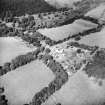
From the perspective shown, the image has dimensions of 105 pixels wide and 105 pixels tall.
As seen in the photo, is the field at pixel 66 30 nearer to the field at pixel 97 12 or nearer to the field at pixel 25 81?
the field at pixel 97 12

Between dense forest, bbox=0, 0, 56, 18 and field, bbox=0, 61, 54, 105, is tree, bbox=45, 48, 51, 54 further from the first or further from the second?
dense forest, bbox=0, 0, 56, 18

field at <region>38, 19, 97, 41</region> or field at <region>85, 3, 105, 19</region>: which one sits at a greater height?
field at <region>85, 3, 105, 19</region>

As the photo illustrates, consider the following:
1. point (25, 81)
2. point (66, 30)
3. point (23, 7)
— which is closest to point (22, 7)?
point (23, 7)

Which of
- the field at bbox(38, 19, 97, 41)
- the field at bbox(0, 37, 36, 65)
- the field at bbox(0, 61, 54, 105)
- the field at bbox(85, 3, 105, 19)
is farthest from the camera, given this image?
the field at bbox(85, 3, 105, 19)

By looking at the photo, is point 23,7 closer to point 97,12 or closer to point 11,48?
point 97,12

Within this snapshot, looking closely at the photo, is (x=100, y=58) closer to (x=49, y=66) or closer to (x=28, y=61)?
(x=49, y=66)

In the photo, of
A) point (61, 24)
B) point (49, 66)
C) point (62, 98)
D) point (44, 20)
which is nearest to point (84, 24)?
point (61, 24)

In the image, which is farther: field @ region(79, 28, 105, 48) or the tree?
field @ region(79, 28, 105, 48)

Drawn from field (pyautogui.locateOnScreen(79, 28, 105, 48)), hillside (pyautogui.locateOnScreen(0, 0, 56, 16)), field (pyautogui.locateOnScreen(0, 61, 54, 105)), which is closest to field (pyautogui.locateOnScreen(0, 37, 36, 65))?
field (pyautogui.locateOnScreen(0, 61, 54, 105))

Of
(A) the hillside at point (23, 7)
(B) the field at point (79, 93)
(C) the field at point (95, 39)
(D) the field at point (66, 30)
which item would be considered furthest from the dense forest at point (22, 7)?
(B) the field at point (79, 93)
